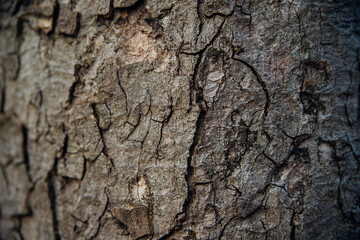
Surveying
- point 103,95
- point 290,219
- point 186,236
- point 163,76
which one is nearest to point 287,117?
point 290,219

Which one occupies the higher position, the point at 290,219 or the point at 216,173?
the point at 216,173

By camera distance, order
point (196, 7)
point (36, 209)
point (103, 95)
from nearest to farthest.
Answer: point (196, 7) → point (103, 95) → point (36, 209)

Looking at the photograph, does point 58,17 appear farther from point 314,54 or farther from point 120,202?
point 314,54

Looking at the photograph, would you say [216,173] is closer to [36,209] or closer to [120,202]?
[120,202]

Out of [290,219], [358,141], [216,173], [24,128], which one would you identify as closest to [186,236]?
[216,173]

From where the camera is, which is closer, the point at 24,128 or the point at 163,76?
the point at 163,76

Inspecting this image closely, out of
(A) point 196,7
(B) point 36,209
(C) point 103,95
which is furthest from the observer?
(B) point 36,209

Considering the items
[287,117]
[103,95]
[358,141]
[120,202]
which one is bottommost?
[120,202]
